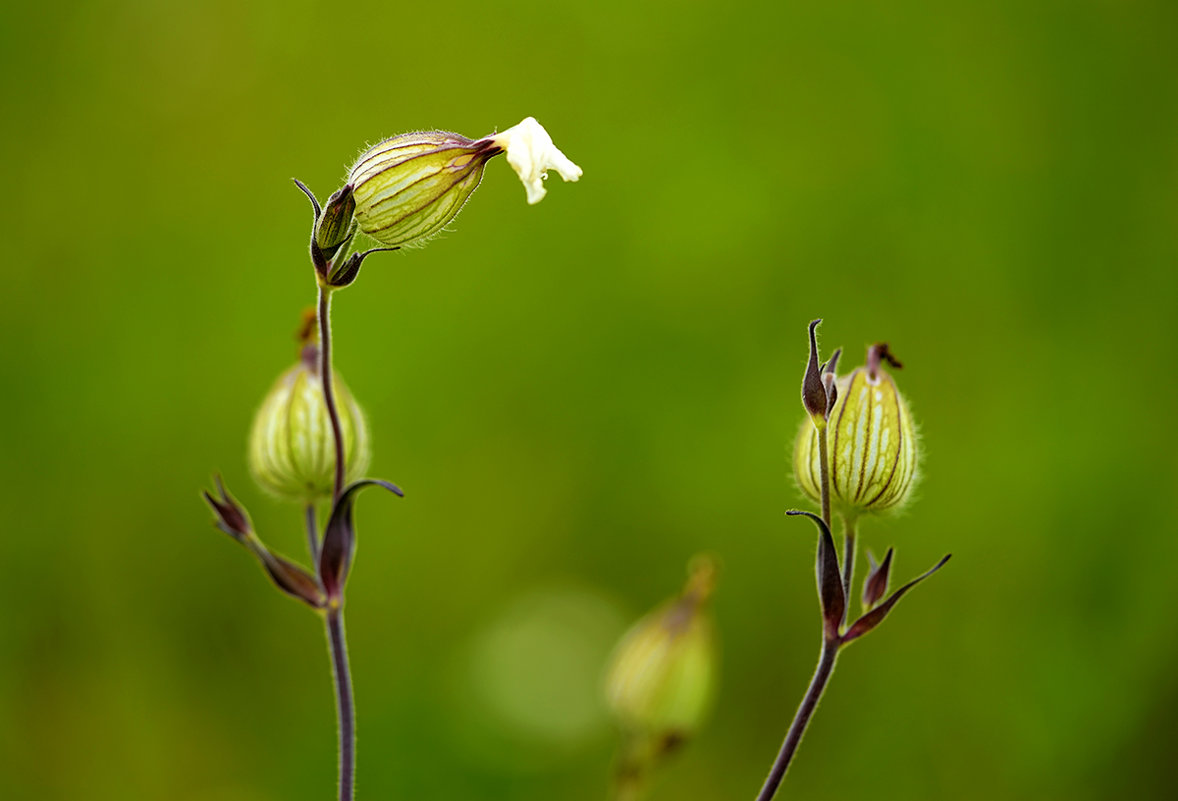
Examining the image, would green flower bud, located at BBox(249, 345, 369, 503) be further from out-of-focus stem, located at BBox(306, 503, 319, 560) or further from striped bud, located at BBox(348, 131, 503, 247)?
striped bud, located at BBox(348, 131, 503, 247)

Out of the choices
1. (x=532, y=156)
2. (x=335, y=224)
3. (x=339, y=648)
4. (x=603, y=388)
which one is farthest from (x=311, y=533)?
(x=603, y=388)

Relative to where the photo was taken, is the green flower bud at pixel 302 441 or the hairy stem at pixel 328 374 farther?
the green flower bud at pixel 302 441

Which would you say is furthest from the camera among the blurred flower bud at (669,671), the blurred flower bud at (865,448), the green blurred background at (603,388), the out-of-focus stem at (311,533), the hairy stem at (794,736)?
the green blurred background at (603,388)

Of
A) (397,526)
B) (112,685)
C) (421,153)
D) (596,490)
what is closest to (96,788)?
(112,685)

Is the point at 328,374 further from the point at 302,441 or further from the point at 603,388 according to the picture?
the point at 603,388

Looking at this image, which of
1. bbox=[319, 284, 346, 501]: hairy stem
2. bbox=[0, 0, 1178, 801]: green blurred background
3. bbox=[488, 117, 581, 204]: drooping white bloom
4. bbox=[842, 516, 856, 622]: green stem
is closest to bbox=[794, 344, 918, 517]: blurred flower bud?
bbox=[842, 516, 856, 622]: green stem

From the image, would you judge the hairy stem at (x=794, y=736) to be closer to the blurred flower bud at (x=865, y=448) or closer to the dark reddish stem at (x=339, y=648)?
the blurred flower bud at (x=865, y=448)

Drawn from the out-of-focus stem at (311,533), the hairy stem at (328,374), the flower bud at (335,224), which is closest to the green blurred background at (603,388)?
the out-of-focus stem at (311,533)
